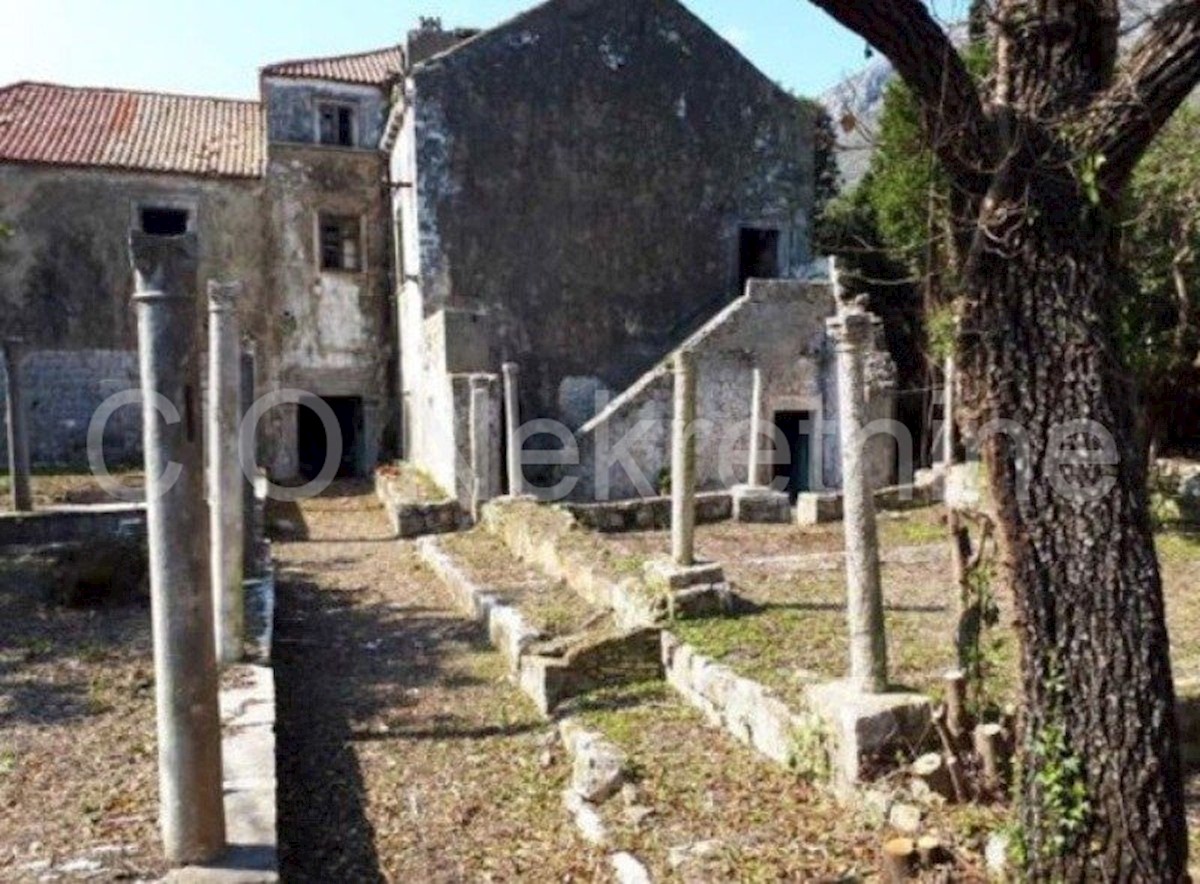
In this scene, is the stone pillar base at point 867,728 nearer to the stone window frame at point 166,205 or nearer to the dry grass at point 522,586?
the dry grass at point 522,586

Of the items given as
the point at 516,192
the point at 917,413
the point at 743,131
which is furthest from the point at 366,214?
the point at 917,413

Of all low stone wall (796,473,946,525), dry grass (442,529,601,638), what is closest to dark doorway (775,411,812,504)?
low stone wall (796,473,946,525)

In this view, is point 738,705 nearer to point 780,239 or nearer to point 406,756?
point 406,756

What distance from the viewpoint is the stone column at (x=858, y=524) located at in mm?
5445

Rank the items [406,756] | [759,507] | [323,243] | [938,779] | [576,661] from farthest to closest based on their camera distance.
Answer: [323,243] → [759,507] → [576,661] → [406,756] → [938,779]

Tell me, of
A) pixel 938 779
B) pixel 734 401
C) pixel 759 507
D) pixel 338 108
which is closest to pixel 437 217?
pixel 338 108

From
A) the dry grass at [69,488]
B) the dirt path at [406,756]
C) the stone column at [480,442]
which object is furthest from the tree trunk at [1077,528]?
the dry grass at [69,488]

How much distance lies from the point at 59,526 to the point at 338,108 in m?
13.1

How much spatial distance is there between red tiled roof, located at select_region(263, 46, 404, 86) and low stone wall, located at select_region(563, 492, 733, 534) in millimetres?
13123

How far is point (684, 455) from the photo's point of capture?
28.9 feet

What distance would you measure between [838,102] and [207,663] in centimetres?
334

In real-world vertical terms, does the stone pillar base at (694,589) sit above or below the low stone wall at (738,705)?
above

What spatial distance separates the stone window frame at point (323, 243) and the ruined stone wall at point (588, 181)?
2292 mm

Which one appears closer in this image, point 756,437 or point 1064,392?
point 1064,392
